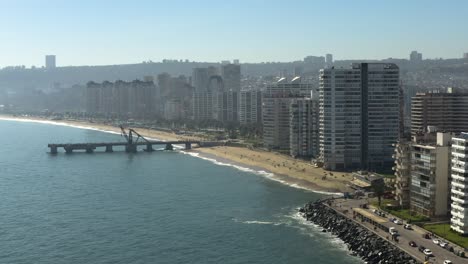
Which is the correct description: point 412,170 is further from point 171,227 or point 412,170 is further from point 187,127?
point 187,127

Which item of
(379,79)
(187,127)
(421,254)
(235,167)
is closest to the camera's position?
(421,254)

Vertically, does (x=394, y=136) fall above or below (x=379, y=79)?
below

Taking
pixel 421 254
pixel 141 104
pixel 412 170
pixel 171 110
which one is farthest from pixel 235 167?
pixel 141 104

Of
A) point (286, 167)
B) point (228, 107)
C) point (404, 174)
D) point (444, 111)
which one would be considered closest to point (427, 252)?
point (404, 174)

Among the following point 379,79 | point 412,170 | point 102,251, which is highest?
point 379,79

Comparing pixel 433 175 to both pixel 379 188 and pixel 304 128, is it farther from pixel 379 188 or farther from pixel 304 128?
pixel 304 128

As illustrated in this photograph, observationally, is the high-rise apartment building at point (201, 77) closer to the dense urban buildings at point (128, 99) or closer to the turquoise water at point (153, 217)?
the dense urban buildings at point (128, 99)
